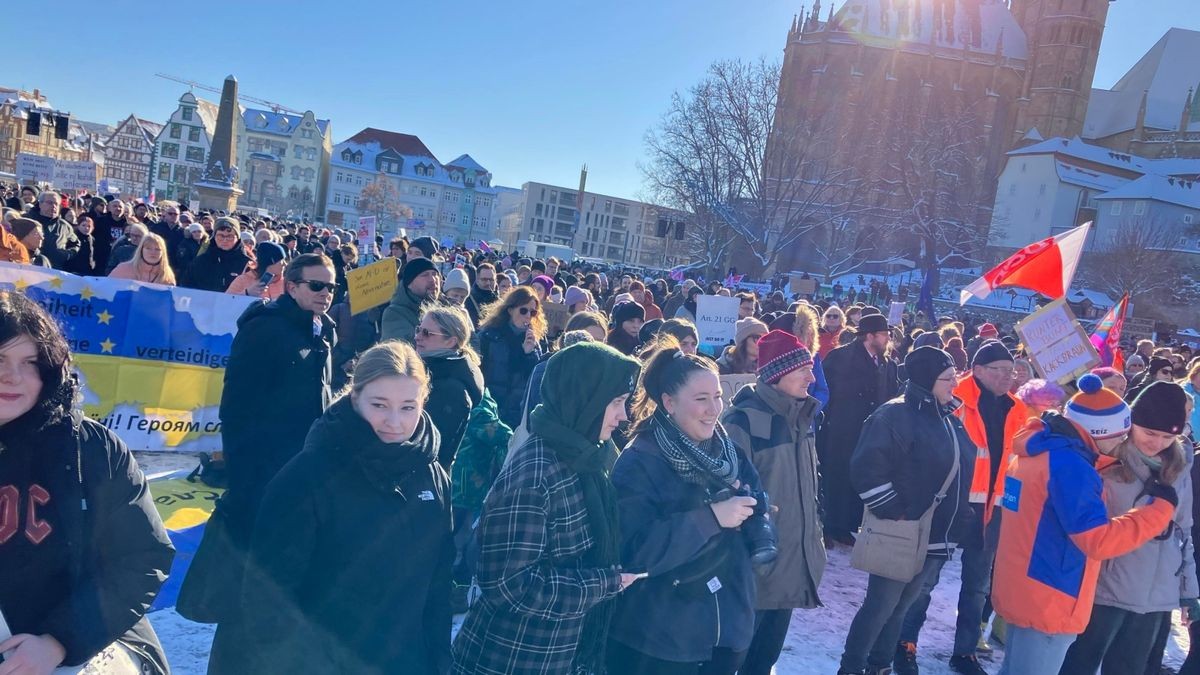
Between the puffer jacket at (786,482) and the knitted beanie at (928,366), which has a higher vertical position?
the knitted beanie at (928,366)

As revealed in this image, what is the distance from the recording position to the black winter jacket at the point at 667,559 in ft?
9.12

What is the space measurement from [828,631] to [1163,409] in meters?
2.62

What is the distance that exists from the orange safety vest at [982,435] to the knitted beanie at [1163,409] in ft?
3.33

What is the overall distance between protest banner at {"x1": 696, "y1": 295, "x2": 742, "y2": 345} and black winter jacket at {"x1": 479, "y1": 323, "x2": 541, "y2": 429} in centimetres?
416

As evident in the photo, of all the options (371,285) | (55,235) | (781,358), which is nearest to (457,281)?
(371,285)

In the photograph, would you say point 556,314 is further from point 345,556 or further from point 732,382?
point 345,556

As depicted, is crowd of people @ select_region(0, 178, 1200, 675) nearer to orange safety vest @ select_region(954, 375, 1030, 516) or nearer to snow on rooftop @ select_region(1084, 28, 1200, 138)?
orange safety vest @ select_region(954, 375, 1030, 516)

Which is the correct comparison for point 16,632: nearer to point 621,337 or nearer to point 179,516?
point 179,516

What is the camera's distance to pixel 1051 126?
62031mm

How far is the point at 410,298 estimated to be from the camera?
560 cm

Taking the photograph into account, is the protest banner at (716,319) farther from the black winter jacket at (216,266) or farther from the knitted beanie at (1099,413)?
the knitted beanie at (1099,413)

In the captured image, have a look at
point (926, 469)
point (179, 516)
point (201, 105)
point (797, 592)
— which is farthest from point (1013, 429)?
point (201, 105)

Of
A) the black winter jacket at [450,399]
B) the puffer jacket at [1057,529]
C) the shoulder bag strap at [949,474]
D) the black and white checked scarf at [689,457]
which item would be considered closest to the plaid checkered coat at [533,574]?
the black and white checked scarf at [689,457]

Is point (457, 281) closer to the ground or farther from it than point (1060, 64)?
closer to the ground
